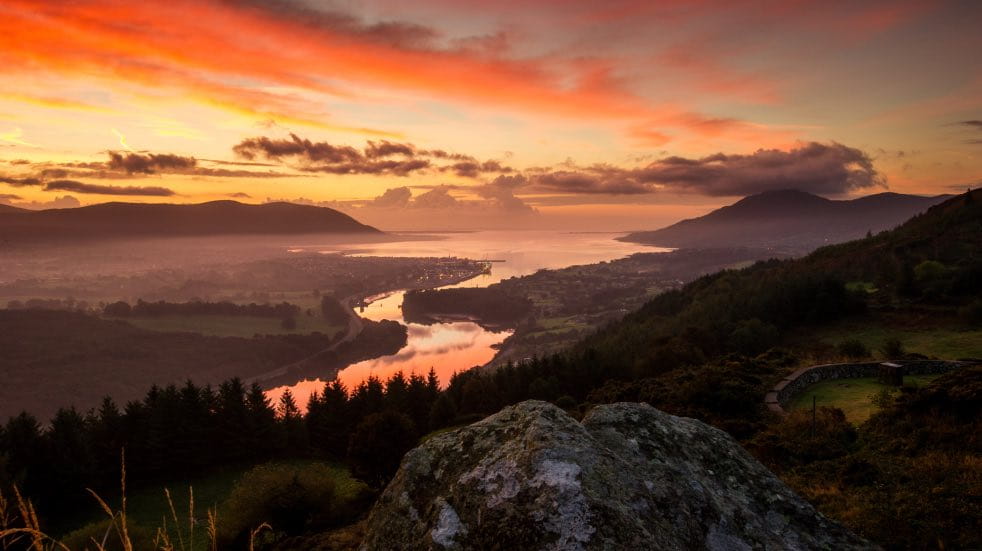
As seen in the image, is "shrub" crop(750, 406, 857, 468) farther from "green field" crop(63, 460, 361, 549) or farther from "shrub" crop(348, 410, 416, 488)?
"green field" crop(63, 460, 361, 549)

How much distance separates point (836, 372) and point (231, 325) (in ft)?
552

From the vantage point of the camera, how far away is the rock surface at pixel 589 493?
517 cm

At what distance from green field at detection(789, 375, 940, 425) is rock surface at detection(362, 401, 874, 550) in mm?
18997

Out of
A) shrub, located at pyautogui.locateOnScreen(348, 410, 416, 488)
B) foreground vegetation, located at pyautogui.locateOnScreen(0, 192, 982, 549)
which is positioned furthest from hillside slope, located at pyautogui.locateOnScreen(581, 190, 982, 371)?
shrub, located at pyautogui.locateOnScreen(348, 410, 416, 488)

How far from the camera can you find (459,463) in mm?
6621

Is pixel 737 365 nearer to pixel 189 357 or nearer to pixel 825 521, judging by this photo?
pixel 825 521

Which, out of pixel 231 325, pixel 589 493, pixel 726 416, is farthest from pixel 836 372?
pixel 231 325

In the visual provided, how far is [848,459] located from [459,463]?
51.1 feet

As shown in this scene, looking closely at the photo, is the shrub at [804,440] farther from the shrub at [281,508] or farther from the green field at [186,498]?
the green field at [186,498]

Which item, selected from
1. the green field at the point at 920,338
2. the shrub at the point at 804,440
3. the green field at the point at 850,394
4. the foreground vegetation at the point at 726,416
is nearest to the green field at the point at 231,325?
the foreground vegetation at the point at 726,416

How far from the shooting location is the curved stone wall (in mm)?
27422

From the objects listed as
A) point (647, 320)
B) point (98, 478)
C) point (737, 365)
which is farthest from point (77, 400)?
point (737, 365)

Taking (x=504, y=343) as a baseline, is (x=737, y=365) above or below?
above

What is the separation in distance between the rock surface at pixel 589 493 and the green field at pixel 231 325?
152 m
